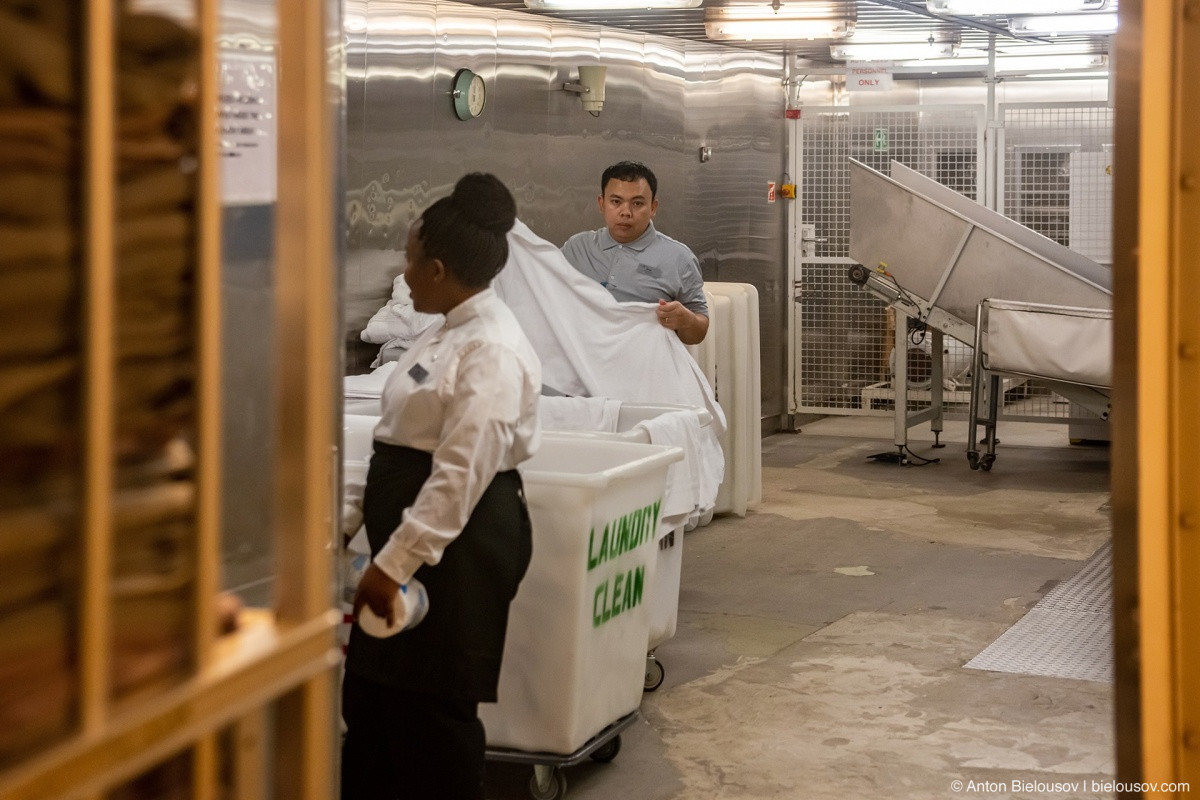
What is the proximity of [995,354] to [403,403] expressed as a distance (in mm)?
5459

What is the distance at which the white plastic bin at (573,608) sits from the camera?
9.93 ft

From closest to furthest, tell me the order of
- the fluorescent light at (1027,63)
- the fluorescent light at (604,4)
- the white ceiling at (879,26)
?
the fluorescent light at (604,4) < the white ceiling at (879,26) < the fluorescent light at (1027,63)

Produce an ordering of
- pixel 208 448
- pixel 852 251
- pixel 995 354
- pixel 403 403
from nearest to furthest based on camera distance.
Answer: pixel 208 448 → pixel 403 403 → pixel 995 354 → pixel 852 251

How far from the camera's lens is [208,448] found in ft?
3.78

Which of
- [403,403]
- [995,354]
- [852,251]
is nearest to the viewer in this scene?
[403,403]

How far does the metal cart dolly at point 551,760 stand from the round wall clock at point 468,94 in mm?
3178

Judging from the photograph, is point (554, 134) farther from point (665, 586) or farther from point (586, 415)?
point (665, 586)

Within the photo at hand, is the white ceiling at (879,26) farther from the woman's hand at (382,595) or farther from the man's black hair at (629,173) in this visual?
the woman's hand at (382,595)

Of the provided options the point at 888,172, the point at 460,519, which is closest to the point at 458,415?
the point at 460,519

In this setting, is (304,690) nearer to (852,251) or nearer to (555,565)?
(555,565)

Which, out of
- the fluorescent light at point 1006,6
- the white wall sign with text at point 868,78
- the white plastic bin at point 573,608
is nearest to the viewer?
the white plastic bin at point 573,608

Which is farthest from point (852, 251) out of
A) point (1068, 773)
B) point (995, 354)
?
point (1068, 773)

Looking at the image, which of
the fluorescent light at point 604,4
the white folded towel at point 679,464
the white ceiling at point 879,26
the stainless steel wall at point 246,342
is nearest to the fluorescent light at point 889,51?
the white ceiling at point 879,26

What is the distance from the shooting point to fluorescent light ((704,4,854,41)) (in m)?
7.41
